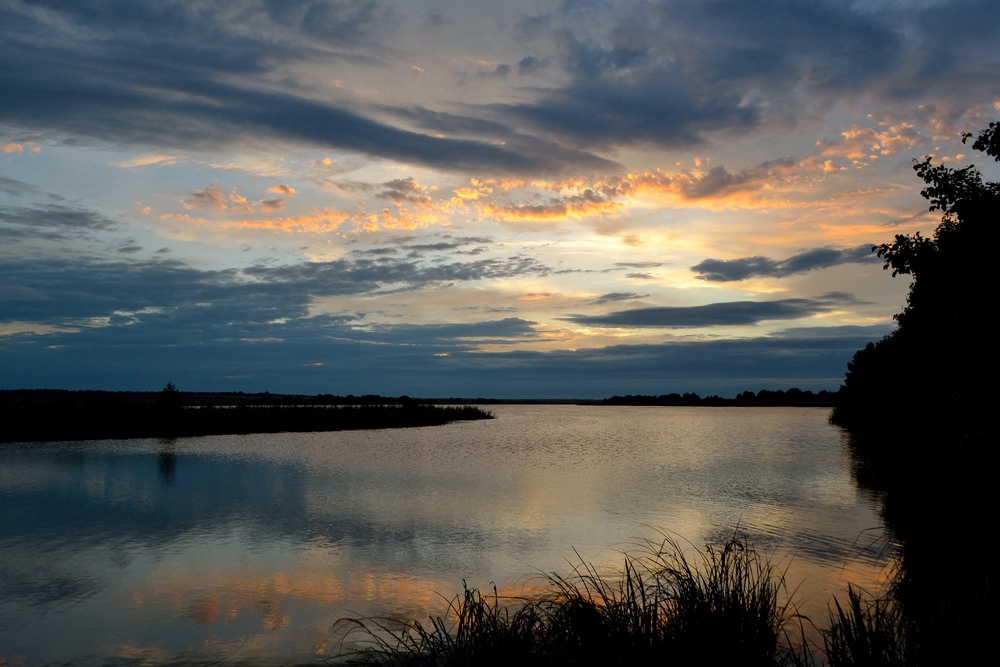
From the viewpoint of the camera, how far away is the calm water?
11289mm

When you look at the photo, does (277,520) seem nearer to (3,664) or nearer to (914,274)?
(3,664)

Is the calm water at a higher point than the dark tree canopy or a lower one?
lower

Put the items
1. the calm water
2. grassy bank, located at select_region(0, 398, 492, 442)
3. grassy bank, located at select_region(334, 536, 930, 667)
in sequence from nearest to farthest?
1. grassy bank, located at select_region(334, 536, 930, 667)
2. the calm water
3. grassy bank, located at select_region(0, 398, 492, 442)

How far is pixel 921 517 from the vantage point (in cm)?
1952

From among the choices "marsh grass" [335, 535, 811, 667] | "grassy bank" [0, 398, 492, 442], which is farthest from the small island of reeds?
"marsh grass" [335, 535, 811, 667]

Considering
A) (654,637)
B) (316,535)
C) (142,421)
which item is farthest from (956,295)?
(142,421)

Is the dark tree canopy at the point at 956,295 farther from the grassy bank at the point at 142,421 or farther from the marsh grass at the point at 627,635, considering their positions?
the grassy bank at the point at 142,421

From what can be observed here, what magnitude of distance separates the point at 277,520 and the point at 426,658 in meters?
14.9

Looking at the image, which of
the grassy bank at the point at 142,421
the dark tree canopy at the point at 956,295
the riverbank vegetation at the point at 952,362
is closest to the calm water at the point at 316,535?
the riverbank vegetation at the point at 952,362

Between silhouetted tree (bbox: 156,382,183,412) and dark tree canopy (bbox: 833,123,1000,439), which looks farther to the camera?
silhouetted tree (bbox: 156,382,183,412)

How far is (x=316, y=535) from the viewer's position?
59.1ft

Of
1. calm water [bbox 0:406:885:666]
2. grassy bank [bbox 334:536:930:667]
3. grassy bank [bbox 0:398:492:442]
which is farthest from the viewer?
Result: grassy bank [bbox 0:398:492:442]

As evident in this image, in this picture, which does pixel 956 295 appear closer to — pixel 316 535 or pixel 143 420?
pixel 316 535

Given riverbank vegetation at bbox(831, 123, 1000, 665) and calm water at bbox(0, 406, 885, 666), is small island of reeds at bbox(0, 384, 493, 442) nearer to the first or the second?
calm water at bbox(0, 406, 885, 666)
